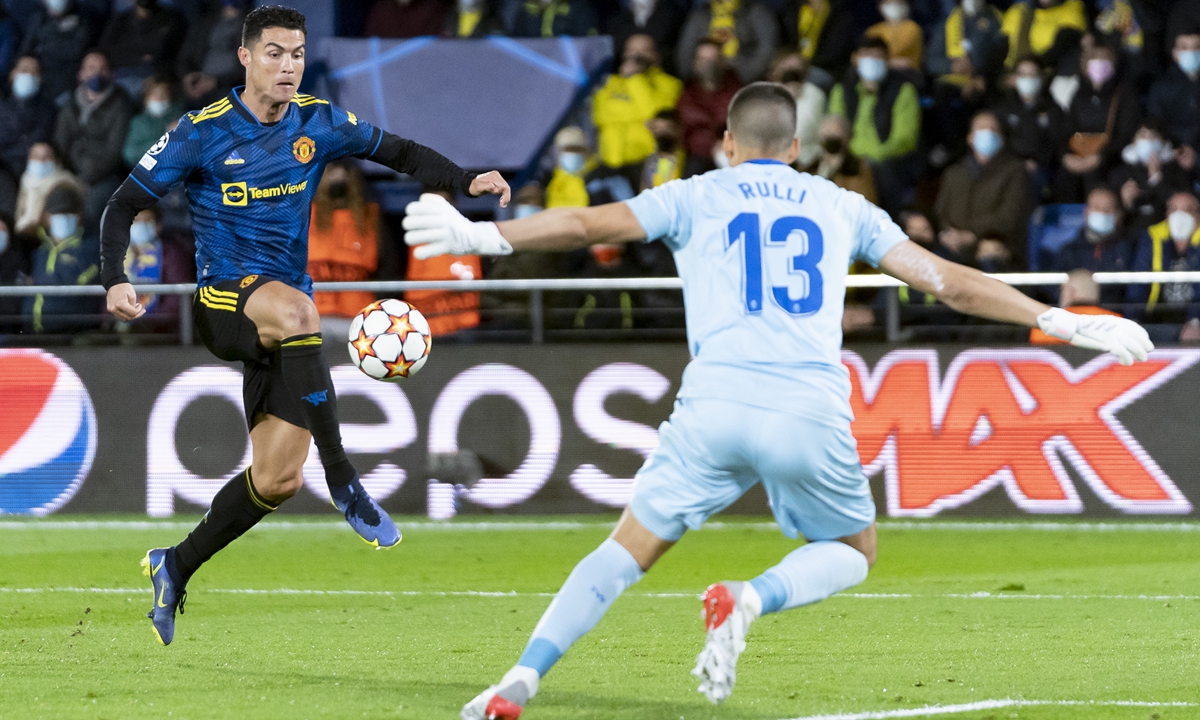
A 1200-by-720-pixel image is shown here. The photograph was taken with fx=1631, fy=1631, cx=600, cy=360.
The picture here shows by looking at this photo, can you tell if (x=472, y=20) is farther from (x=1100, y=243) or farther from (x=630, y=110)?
(x=1100, y=243)

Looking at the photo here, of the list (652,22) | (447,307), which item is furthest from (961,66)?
(447,307)

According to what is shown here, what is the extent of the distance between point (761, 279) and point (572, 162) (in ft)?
25.8

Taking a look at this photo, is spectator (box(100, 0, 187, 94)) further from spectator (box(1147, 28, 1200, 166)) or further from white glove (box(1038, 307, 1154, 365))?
white glove (box(1038, 307, 1154, 365))

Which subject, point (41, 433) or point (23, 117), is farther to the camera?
point (23, 117)

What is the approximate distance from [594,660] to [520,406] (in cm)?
491

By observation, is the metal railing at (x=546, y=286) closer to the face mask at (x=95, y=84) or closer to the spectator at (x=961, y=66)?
the spectator at (x=961, y=66)

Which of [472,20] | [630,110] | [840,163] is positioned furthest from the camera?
[472,20]

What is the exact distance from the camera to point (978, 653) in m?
6.07

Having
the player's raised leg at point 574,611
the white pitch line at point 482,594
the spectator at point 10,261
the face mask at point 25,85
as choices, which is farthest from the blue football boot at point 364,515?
the face mask at point 25,85

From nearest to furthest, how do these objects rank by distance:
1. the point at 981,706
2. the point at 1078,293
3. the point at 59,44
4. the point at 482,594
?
the point at 981,706, the point at 482,594, the point at 1078,293, the point at 59,44

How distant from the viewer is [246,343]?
6.32m

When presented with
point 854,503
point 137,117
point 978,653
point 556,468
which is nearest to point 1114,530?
point 556,468

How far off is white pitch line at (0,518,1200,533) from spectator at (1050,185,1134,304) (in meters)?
1.93

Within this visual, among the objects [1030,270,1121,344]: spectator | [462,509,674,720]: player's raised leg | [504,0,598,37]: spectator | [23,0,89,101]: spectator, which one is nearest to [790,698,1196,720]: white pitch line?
[462,509,674,720]: player's raised leg
